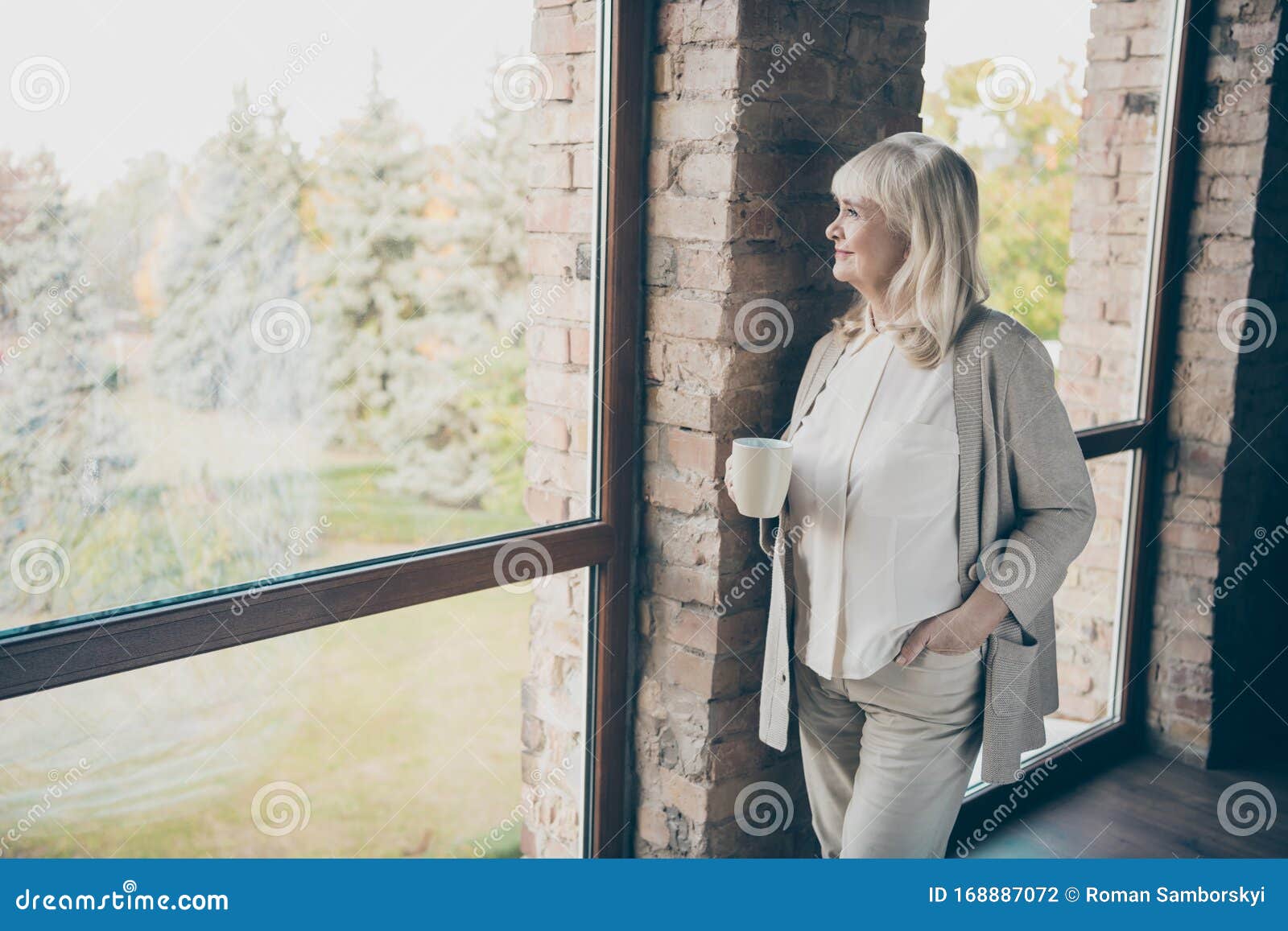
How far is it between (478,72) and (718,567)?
0.83 m

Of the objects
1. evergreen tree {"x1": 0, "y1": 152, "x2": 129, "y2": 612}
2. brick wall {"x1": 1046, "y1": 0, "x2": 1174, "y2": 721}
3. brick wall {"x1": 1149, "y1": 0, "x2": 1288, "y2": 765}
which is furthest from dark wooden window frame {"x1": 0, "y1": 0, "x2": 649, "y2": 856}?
brick wall {"x1": 1149, "y1": 0, "x2": 1288, "y2": 765}

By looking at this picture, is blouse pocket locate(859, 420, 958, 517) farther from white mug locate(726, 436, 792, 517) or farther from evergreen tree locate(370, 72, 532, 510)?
evergreen tree locate(370, 72, 532, 510)

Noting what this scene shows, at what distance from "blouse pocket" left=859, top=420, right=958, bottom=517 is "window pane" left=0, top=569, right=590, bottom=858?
54 cm

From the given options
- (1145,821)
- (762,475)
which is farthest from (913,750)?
(1145,821)

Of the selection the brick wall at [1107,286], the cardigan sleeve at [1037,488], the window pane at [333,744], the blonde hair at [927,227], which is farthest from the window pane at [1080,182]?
the window pane at [333,744]

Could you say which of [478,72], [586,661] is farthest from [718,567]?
[478,72]

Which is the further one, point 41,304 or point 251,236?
point 251,236

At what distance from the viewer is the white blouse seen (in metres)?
1.61

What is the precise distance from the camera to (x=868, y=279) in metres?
1.65

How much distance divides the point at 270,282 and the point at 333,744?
661 mm

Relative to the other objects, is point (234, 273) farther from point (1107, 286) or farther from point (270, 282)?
point (1107, 286)

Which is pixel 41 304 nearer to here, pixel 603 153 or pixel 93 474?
pixel 93 474

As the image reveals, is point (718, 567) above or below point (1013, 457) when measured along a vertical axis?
below
